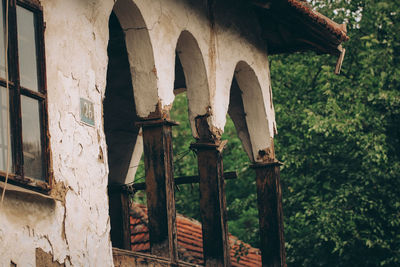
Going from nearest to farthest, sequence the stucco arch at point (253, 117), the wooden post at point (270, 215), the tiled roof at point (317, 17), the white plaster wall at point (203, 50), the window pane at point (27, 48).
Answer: the window pane at point (27, 48)
the white plaster wall at point (203, 50)
the tiled roof at point (317, 17)
the wooden post at point (270, 215)
the stucco arch at point (253, 117)

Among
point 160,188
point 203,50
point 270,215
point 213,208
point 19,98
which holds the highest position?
point 203,50

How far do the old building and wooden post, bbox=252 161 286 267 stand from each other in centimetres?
2

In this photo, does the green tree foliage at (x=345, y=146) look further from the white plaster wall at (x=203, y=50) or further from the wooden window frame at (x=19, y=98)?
the wooden window frame at (x=19, y=98)

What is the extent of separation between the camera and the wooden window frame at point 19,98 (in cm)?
475

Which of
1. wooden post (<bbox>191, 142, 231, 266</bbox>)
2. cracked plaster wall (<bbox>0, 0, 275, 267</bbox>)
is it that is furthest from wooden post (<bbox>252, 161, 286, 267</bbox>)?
cracked plaster wall (<bbox>0, 0, 275, 267</bbox>)

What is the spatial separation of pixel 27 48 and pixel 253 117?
5418 mm

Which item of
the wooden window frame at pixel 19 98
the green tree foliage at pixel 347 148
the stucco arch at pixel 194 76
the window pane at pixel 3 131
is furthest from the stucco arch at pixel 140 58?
the green tree foliage at pixel 347 148

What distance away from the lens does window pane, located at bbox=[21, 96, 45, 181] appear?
16.0 ft

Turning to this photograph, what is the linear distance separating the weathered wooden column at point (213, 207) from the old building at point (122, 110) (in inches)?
0.5

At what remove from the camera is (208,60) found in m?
8.41

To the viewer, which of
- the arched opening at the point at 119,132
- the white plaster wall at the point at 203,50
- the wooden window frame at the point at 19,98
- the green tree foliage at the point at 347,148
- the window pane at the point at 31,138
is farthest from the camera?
the green tree foliage at the point at 347,148

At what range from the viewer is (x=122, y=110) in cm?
1108

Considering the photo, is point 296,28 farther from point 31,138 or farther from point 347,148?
point 31,138

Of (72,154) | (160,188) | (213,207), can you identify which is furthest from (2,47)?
(213,207)
